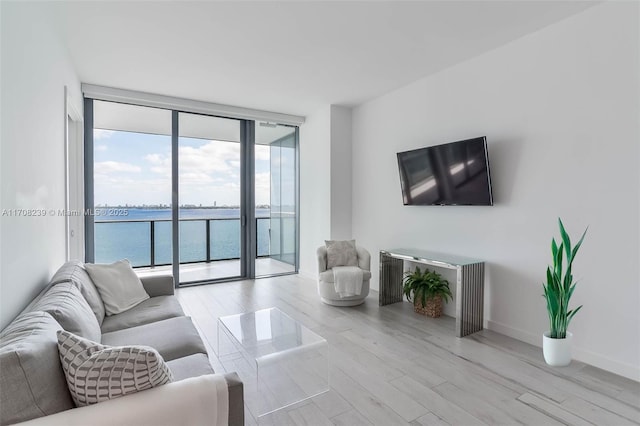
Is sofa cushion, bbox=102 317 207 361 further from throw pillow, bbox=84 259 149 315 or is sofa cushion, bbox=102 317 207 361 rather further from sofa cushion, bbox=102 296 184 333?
throw pillow, bbox=84 259 149 315

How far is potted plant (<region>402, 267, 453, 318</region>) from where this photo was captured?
3.72 m

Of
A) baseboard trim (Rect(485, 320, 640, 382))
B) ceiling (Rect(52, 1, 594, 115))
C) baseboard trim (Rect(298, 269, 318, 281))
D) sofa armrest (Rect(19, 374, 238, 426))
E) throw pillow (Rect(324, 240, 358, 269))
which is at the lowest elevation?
baseboard trim (Rect(485, 320, 640, 382))

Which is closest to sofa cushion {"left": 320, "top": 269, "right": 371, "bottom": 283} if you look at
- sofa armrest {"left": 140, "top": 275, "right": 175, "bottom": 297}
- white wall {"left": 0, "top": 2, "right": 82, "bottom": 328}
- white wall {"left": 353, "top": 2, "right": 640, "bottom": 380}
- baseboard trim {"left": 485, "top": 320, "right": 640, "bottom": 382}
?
white wall {"left": 353, "top": 2, "right": 640, "bottom": 380}

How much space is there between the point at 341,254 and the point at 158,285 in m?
2.25

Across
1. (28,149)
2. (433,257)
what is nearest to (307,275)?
(433,257)

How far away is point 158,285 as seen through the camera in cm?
308

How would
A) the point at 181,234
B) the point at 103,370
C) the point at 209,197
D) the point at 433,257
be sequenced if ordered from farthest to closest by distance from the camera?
1. the point at 209,197
2. the point at 181,234
3. the point at 433,257
4. the point at 103,370

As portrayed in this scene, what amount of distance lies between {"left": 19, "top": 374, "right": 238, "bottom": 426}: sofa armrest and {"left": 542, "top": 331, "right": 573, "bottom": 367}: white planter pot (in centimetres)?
254

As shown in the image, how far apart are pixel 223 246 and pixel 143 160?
194 centimetres

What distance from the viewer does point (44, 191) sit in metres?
2.38

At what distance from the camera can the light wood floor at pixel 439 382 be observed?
2021mm

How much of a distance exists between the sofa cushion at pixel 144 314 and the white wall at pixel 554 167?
9.61 ft

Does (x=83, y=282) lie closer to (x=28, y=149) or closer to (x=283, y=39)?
(x=28, y=149)

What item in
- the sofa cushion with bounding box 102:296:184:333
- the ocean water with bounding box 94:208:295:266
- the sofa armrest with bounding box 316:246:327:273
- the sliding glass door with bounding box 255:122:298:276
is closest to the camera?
the sofa cushion with bounding box 102:296:184:333
